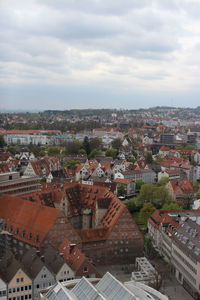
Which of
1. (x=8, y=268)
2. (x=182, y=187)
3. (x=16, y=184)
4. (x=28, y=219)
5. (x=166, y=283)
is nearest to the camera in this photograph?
(x=8, y=268)

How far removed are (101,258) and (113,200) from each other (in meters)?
7.52

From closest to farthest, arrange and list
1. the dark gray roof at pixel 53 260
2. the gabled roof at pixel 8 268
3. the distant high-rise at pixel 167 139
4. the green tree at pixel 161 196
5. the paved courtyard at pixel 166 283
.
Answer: the gabled roof at pixel 8 268, the dark gray roof at pixel 53 260, the paved courtyard at pixel 166 283, the green tree at pixel 161 196, the distant high-rise at pixel 167 139

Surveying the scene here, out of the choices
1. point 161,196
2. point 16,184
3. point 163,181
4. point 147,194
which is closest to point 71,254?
point 16,184

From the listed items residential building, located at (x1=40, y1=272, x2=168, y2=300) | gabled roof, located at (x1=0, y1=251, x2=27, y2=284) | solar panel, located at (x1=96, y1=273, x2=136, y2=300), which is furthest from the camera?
gabled roof, located at (x1=0, y1=251, x2=27, y2=284)

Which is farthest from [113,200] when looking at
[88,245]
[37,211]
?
[37,211]

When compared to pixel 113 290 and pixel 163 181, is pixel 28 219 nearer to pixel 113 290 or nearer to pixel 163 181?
pixel 113 290

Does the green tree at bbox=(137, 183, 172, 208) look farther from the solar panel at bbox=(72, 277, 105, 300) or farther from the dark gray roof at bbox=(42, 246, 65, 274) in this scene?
the solar panel at bbox=(72, 277, 105, 300)

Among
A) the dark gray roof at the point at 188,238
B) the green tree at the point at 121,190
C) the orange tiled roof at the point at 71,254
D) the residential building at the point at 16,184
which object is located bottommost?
the green tree at the point at 121,190

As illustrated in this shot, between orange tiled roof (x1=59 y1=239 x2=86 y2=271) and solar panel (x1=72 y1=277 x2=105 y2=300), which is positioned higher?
solar panel (x1=72 y1=277 x2=105 y2=300)

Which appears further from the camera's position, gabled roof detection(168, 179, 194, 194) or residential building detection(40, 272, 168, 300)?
gabled roof detection(168, 179, 194, 194)

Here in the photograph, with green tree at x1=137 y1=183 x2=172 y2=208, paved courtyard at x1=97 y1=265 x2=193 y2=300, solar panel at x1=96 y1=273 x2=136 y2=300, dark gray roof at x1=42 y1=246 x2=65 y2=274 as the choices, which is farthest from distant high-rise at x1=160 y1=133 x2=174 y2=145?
solar panel at x1=96 y1=273 x2=136 y2=300

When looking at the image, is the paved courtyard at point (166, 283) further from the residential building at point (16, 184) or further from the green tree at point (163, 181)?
the green tree at point (163, 181)

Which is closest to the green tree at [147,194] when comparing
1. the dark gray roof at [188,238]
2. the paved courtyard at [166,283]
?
the dark gray roof at [188,238]

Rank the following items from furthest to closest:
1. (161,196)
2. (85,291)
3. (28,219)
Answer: (161,196) < (28,219) < (85,291)
